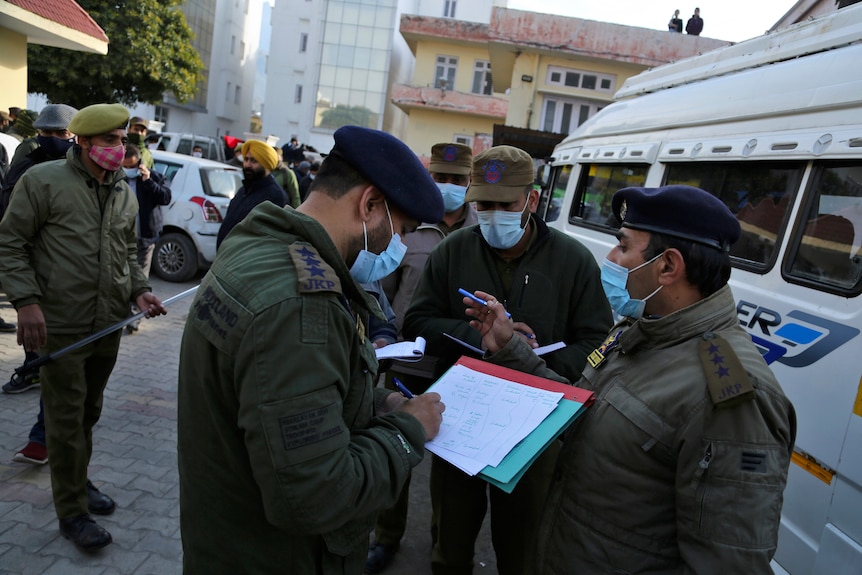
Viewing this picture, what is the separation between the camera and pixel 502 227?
9.05ft

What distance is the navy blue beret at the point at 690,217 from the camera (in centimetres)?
172

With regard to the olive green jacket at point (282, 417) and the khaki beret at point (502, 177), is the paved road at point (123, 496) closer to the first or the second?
the olive green jacket at point (282, 417)

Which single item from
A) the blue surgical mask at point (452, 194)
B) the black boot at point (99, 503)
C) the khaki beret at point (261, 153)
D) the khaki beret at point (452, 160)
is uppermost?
the khaki beret at point (452, 160)

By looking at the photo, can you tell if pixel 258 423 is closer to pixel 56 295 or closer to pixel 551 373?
pixel 551 373

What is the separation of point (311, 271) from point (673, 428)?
39.3 inches

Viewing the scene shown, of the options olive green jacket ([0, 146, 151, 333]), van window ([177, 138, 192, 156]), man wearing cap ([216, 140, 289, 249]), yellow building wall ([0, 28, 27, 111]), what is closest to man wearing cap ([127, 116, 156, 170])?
yellow building wall ([0, 28, 27, 111])

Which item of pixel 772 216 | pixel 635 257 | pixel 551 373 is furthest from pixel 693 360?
pixel 772 216

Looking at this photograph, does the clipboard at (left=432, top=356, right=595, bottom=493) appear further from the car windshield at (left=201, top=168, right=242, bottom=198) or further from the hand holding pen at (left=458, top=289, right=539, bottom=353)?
the car windshield at (left=201, top=168, right=242, bottom=198)

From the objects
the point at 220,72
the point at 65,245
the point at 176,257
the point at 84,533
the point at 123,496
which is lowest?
the point at 123,496

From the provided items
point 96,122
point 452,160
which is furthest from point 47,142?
point 452,160

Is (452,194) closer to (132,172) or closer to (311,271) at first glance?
(311,271)

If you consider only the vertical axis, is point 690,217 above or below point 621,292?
above

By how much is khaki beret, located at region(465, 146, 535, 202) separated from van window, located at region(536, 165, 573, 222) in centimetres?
435

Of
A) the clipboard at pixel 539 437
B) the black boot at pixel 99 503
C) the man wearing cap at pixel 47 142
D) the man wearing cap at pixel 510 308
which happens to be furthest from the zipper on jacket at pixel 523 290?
the man wearing cap at pixel 47 142
